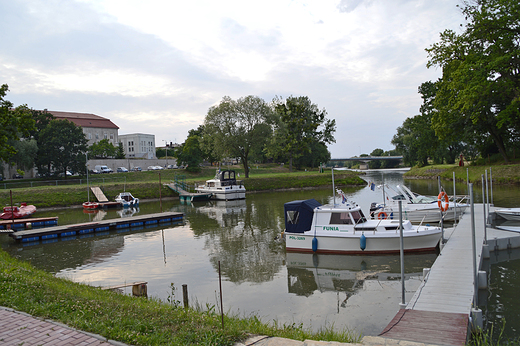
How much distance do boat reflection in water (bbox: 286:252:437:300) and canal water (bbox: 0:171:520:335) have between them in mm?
36

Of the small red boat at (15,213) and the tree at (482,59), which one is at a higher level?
the tree at (482,59)

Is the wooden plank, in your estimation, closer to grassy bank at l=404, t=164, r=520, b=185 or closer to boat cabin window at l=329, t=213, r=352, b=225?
boat cabin window at l=329, t=213, r=352, b=225

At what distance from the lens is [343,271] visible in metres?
14.3

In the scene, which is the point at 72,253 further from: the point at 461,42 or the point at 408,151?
the point at 408,151

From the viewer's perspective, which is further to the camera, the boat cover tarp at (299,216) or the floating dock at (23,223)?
the floating dock at (23,223)

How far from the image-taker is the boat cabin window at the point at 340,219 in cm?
1662

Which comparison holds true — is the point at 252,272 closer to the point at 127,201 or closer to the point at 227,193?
the point at 127,201

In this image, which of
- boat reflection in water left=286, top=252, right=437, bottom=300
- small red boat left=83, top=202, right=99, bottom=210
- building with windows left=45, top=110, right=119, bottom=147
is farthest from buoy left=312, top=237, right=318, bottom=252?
building with windows left=45, top=110, right=119, bottom=147

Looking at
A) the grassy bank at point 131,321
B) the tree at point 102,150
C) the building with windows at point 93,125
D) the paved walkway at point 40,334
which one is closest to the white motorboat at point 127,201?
the grassy bank at point 131,321

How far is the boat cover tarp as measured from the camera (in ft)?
56.4

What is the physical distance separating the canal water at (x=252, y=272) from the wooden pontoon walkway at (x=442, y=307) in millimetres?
892

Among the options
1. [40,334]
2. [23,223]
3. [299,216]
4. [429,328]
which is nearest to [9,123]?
[23,223]

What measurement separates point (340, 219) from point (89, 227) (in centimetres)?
A: 1855

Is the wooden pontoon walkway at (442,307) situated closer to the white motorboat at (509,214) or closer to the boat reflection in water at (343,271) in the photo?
the boat reflection in water at (343,271)
